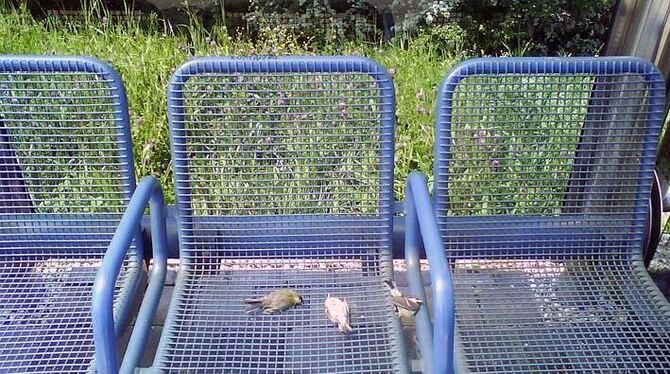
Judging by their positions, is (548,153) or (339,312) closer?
(339,312)

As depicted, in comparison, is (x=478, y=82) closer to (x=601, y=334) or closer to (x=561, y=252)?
(x=561, y=252)

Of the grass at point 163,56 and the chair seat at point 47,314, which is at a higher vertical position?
the grass at point 163,56

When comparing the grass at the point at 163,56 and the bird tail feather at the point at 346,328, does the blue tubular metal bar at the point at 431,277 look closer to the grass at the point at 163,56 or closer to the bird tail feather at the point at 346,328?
the bird tail feather at the point at 346,328

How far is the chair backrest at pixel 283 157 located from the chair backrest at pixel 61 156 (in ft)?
0.62

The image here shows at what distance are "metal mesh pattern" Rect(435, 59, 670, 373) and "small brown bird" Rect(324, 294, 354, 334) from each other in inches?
11.9

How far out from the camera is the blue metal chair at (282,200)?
2.00 meters

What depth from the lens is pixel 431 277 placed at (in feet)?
5.46

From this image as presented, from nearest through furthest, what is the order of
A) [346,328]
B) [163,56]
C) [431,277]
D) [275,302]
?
[431,277] < [346,328] < [275,302] < [163,56]

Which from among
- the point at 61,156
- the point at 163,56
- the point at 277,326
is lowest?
the point at 277,326

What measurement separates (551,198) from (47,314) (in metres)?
1.44

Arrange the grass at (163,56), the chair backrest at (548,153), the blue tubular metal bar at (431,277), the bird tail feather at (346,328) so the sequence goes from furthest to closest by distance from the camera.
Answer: the grass at (163,56)
the chair backrest at (548,153)
the bird tail feather at (346,328)
the blue tubular metal bar at (431,277)

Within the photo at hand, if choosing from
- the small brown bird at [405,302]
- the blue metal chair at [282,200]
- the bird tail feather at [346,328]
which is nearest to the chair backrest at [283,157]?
the blue metal chair at [282,200]

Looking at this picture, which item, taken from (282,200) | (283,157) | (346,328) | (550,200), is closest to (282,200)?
(282,200)

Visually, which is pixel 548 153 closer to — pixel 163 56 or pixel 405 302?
pixel 405 302
